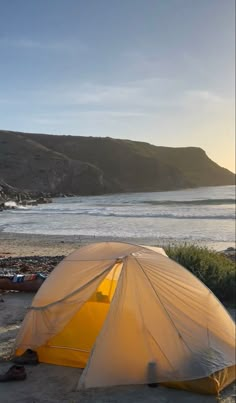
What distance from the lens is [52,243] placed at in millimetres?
20578

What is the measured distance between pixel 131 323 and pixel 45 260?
29.5 feet

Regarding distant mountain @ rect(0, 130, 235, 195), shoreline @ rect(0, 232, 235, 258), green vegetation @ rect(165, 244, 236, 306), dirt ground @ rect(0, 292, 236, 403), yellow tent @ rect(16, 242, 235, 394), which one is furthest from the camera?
distant mountain @ rect(0, 130, 235, 195)

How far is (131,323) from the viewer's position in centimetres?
563

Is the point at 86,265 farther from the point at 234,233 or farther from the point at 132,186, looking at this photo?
the point at 132,186

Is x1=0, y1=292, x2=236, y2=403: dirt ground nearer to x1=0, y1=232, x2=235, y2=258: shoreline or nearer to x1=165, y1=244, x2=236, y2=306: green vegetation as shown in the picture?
x1=165, y1=244, x2=236, y2=306: green vegetation

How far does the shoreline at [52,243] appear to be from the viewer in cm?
1772

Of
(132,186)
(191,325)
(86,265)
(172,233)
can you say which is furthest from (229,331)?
(132,186)

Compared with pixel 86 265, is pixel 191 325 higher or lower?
lower

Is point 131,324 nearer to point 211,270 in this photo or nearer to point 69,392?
point 69,392

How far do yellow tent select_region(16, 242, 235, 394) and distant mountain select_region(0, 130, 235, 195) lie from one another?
87.4 meters

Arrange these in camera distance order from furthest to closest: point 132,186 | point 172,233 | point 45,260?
point 132,186, point 172,233, point 45,260

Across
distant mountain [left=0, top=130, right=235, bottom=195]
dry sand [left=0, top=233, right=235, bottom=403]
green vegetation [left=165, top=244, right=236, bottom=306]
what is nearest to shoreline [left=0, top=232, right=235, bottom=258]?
green vegetation [left=165, top=244, right=236, bottom=306]

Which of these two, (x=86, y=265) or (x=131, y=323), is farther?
(x=86, y=265)

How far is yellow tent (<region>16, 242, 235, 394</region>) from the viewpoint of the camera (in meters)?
5.42
